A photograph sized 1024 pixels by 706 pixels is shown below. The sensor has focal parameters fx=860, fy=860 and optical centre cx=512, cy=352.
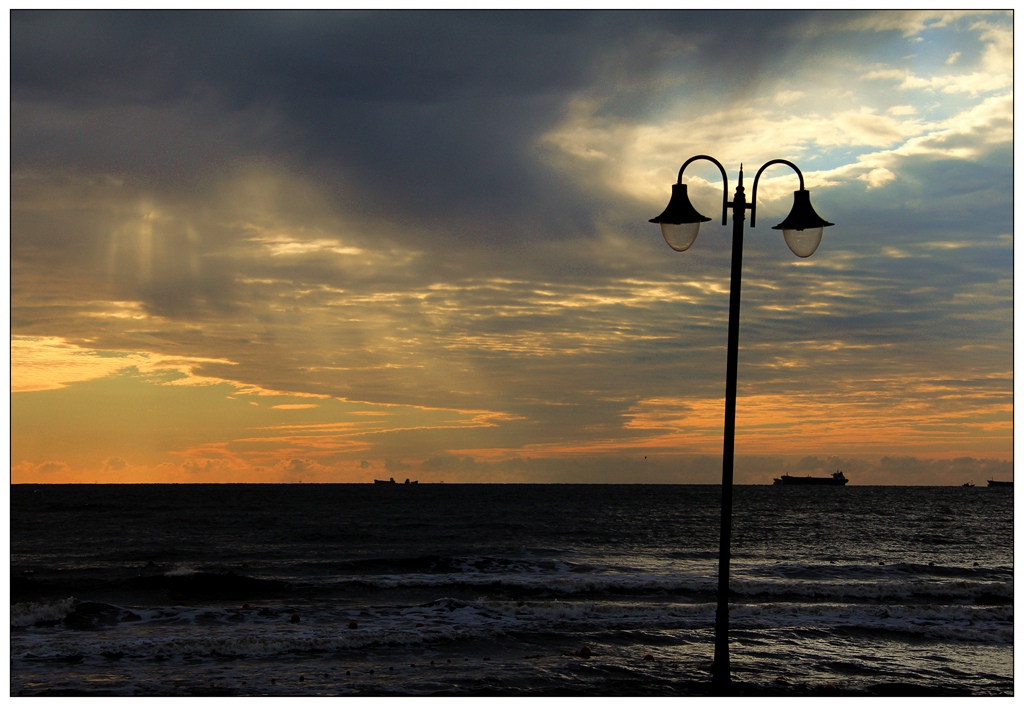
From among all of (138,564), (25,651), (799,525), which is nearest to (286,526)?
(138,564)

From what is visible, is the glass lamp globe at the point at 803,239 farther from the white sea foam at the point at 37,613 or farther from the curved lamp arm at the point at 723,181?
the white sea foam at the point at 37,613

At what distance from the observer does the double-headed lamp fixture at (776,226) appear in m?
11.7

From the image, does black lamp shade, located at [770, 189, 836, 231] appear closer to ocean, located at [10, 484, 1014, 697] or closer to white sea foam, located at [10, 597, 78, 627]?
ocean, located at [10, 484, 1014, 697]

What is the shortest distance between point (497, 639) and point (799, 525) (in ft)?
195

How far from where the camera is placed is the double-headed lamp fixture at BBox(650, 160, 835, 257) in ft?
38.3

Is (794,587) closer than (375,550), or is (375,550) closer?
(794,587)

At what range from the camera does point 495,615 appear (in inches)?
929

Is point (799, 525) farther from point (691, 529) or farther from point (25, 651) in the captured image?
point (25, 651)

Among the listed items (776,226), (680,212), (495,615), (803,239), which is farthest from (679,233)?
(495,615)

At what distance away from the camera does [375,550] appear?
4769cm

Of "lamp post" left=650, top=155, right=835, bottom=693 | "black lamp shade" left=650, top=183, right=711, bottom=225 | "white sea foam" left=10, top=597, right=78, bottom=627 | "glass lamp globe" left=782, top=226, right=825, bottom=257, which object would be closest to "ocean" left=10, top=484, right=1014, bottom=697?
"white sea foam" left=10, top=597, right=78, bottom=627

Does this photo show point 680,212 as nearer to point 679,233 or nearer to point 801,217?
point 679,233

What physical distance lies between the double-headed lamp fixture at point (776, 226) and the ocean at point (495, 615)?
7.15 meters

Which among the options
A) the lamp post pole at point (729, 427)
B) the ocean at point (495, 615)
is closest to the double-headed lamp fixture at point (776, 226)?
the lamp post pole at point (729, 427)
